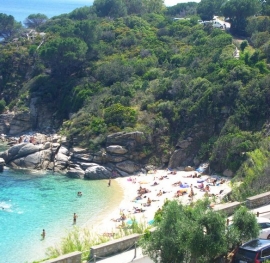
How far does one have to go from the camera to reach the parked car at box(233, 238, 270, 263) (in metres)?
13.7

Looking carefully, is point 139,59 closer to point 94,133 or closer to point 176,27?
point 176,27

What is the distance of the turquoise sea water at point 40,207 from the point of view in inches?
1172

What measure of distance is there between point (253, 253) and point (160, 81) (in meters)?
41.7

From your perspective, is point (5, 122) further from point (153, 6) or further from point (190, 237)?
point (190, 237)

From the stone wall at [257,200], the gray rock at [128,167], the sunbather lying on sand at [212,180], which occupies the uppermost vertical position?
the stone wall at [257,200]

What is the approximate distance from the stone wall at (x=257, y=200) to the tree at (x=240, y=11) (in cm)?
5378

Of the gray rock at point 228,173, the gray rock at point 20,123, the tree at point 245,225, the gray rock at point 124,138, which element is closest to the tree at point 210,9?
the gray rock at point 20,123

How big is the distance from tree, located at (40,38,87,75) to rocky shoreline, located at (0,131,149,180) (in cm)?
1628

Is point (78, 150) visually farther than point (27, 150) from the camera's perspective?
No

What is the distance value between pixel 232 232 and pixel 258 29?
5701 centimetres

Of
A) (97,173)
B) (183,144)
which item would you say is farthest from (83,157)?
(183,144)

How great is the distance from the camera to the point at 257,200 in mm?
20531

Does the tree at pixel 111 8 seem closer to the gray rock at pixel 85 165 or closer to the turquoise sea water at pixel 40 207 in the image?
the gray rock at pixel 85 165

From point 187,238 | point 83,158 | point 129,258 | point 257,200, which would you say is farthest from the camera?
point 83,158
